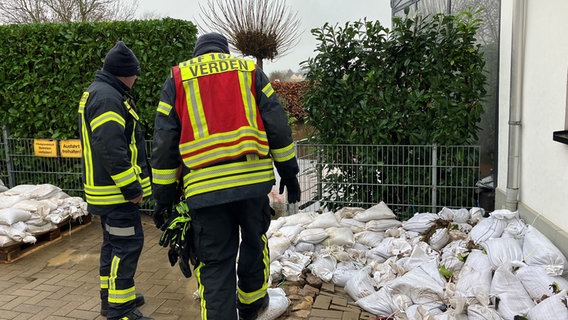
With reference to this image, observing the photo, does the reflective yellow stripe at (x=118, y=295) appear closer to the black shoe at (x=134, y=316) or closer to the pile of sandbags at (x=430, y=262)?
the black shoe at (x=134, y=316)

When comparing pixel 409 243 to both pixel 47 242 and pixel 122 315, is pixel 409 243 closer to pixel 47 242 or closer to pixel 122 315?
pixel 122 315

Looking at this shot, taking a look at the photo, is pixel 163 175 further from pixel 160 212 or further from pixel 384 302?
pixel 384 302

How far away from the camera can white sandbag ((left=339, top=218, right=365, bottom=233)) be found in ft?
16.3

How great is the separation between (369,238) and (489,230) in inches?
46.0

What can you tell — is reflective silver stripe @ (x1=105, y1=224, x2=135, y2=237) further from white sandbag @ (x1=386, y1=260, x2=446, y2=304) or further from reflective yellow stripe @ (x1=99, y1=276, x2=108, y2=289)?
white sandbag @ (x1=386, y1=260, x2=446, y2=304)

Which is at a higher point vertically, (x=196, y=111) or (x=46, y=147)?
(x=196, y=111)

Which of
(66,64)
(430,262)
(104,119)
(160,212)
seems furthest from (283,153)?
(66,64)

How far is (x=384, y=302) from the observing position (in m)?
3.55

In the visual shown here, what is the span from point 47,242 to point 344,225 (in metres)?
3.52

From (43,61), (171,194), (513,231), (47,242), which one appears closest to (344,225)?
(513,231)

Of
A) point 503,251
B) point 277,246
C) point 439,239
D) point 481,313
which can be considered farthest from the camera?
point 277,246

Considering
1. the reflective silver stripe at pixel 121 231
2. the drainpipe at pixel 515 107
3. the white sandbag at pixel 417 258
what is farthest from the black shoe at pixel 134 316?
the drainpipe at pixel 515 107

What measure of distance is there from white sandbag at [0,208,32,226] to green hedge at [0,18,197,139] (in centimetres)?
171

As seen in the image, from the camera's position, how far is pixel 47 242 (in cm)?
550
